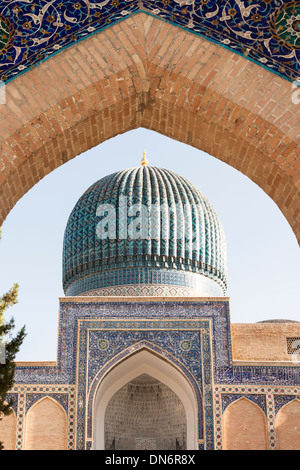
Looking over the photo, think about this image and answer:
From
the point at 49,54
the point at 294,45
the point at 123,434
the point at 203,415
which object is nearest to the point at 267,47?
the point at 294,45

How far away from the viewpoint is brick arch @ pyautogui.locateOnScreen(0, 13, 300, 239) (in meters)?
2.65

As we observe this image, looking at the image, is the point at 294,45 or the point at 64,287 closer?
the point at 294,45

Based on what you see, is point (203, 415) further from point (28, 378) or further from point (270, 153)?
point (270, 153)

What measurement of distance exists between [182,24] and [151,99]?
342mm

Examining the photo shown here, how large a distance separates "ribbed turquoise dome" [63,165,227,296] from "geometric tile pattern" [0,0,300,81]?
27.3 feet

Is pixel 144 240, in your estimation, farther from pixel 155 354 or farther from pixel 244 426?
pixel 244 426

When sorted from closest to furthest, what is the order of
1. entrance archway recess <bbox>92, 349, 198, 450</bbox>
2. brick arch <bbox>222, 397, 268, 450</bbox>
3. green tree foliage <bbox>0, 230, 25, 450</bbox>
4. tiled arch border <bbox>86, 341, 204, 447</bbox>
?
green tree foliage <bbox>0, 230, 25, 450</bbox>, brick arch <bbox>222, 397, 268, 450</bbox>, tiled arch border <bbox>86, 341, 204, 447</bbox>, entrance archway recess <bbox>92, 349, 198, 450</bbox>

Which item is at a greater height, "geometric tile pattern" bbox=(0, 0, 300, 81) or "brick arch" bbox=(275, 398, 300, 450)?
"geometric tile pattern" bbox=(0, 0, 300, 81)

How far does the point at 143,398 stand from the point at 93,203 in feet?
11.7

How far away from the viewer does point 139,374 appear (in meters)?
10.2

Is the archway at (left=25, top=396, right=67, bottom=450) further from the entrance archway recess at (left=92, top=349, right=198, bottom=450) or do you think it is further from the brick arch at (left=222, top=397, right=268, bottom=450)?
the brick arch at (left=222, top=397, right=268, bottom=450)

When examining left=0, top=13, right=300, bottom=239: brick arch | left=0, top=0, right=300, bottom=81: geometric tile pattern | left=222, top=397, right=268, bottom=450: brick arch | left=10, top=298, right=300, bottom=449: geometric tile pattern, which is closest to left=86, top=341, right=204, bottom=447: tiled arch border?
left=10, top=298, right=300, bottom=449: geometric tile pattern

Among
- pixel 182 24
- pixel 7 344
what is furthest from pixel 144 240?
pixel 182 24

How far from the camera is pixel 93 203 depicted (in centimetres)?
1223
